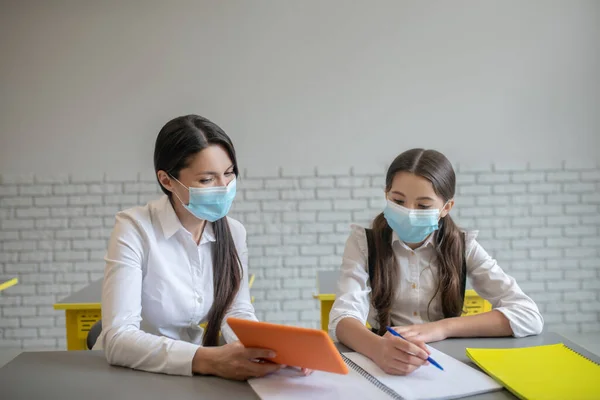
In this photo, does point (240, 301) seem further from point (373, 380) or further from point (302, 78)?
point (302, 78)

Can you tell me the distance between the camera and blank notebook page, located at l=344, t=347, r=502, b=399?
1.17m

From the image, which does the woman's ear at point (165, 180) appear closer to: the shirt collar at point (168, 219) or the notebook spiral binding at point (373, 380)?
the shirt collar at point (168, 219)

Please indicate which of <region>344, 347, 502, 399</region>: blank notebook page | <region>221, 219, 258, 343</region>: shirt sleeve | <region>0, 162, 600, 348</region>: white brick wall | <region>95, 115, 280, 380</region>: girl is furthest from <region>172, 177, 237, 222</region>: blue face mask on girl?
<region>0, 162, 600, 348</region>: white brick wall

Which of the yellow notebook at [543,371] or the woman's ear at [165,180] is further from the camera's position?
the woman's ear at [165,180]

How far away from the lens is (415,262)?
1.93m

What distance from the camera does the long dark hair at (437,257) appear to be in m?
1.86

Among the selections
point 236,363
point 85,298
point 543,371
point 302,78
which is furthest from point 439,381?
point 302,78

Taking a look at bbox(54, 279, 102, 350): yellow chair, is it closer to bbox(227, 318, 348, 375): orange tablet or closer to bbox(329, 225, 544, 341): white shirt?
bbox(329, 225, 544, 341): white shirt

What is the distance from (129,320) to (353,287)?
69 cm

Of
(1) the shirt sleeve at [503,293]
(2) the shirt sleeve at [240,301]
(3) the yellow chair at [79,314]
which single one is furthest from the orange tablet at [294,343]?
(3) the yellow chair at [79,314]

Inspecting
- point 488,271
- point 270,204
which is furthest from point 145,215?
point 270,204

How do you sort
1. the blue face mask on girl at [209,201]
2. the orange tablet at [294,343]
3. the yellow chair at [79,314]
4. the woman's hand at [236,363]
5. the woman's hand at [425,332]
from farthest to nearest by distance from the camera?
the yellow chair at [79,314]
the blue face mask on girl at [209,201]
the woman's hand at [425,332]
the woman's hand at [236,363]
the orange tablet at [294,343]

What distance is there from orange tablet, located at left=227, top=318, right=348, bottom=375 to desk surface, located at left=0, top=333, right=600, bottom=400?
0.10m

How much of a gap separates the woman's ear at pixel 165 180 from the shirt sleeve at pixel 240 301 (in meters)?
0.25
